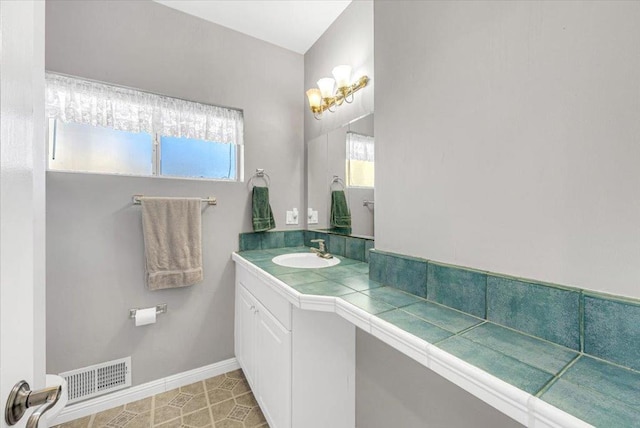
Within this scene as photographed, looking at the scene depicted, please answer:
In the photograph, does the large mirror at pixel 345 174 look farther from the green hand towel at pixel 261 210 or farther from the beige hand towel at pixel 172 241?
the beige hand towel at pixel 172 241

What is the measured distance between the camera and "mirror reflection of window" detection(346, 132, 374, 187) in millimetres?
1600

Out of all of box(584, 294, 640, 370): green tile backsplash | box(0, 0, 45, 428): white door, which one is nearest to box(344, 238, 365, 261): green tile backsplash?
box(584, 294, 640, 370): green tile backsplash

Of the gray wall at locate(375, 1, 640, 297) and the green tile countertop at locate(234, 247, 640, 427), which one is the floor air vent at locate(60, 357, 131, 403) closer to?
the green tile countertop at locate(234, 247, 640, 427)

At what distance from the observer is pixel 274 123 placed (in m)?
2.24

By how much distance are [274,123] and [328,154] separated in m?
0.59

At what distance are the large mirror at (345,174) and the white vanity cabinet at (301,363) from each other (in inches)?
26.8

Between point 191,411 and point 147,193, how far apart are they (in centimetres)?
144

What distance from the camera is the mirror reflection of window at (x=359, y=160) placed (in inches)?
63.0

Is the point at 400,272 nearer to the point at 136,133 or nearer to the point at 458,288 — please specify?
the point at 458,288

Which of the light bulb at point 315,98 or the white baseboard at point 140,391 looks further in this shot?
the light bulb at point 315,98

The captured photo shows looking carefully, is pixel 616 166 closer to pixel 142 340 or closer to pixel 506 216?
pixel 506 216

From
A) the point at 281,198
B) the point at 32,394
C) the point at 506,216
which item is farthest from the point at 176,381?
the point at 506,216

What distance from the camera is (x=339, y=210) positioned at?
194 cm

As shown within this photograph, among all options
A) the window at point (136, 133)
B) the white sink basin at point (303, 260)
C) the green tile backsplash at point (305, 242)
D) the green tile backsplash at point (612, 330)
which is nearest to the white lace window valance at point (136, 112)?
the window at point (136, 133)
